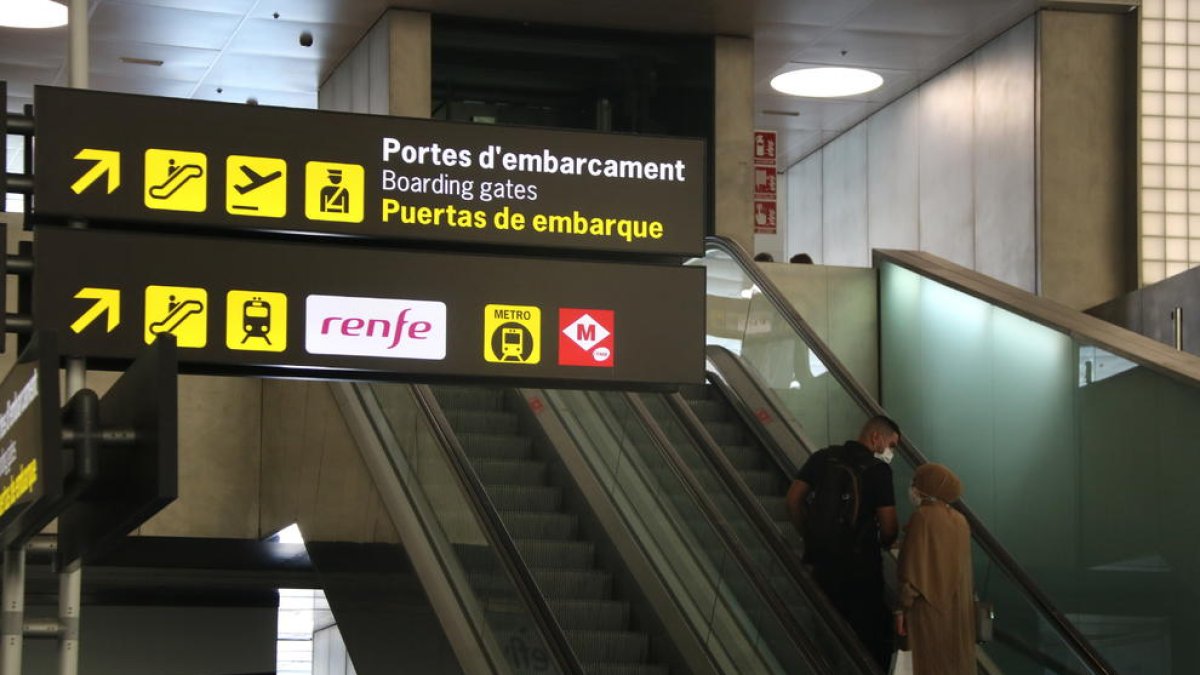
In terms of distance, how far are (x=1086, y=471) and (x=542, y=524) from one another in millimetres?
3199

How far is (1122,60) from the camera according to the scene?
17656mm

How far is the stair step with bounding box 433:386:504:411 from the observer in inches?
504

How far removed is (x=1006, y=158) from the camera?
1802 centimetres

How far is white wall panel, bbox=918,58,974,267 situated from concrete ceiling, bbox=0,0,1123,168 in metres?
0.25

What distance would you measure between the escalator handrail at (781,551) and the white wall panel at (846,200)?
11.0 metres

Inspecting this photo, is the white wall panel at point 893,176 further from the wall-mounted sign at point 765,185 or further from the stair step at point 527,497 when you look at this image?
the stair step at point 527,497

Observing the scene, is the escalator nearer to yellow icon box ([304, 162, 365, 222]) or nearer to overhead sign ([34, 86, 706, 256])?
overhead sign ([34, 86, 706, 256])

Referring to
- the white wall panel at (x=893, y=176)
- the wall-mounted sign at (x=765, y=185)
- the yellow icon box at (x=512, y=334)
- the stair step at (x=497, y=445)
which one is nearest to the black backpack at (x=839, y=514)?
the stair step at (x=497, y=445)

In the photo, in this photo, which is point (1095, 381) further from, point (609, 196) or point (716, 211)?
point (716, 211)

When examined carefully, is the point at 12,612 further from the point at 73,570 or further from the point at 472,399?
the point at 472,399

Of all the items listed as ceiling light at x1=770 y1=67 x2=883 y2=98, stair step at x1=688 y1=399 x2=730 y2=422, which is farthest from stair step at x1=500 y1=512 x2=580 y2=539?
ceiling light at x1=770 y1=67 x2=883 y2=98

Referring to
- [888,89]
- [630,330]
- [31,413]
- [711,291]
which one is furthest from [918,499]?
[888,89]

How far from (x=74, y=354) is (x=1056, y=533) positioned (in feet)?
19.9

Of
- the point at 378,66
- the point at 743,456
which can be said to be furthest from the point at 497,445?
the point at 378,66
